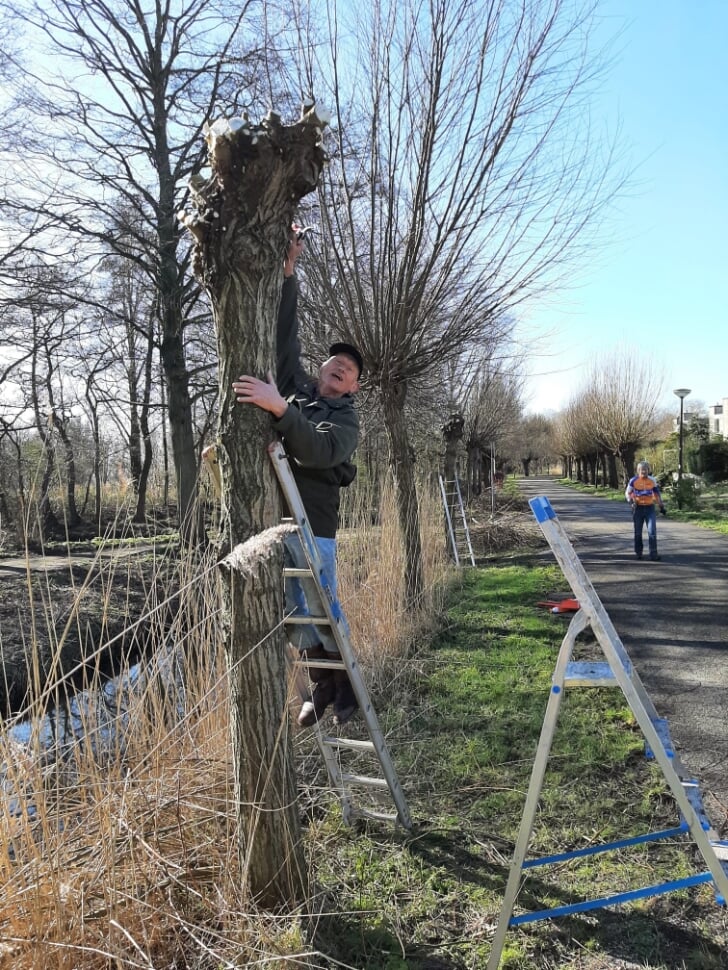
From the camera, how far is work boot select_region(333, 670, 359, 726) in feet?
9.49

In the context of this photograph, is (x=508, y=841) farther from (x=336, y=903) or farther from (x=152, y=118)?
(x=152, y=118)

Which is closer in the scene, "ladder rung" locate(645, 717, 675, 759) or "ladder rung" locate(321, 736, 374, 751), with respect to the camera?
"ladder rung" locate(645, 717, 675, 759)

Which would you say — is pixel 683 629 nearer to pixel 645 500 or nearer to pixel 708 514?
pixel 645 500

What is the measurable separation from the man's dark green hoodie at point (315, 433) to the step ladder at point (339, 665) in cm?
15

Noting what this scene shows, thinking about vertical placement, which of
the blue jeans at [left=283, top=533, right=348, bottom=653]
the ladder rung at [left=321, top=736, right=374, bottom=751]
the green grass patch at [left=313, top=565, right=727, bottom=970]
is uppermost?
the blue jeans at [left=283, top=533, right=348, bottom=653]

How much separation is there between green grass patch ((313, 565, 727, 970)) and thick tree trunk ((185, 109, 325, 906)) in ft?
1.21

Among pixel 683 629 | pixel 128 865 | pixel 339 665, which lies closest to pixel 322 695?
pixel 339 665

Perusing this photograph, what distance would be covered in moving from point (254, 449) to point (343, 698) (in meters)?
1.36

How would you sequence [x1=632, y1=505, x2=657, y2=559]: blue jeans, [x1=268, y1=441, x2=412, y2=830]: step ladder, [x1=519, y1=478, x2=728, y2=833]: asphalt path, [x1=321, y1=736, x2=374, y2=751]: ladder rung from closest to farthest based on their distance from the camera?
[x1=268, y1=441, x2=412, y2=830]: step ladder
[x1=321, y1=736, x2=374, y2=751]: ladder rung
[x1=519, y1=478, x2=728, y2=833]: asphalt path
[x1=632, y1=505, x2=657, y2=559]: blue jeans

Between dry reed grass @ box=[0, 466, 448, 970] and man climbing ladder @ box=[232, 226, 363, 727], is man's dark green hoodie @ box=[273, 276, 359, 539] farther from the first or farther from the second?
dry reed grass @ box=[0, 466, 448, 970]

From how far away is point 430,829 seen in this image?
2.87 meters

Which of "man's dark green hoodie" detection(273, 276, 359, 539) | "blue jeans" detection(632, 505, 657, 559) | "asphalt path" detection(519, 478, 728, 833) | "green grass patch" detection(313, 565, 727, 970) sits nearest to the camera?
"green grass patch" detection(313, 565, 727, 970)

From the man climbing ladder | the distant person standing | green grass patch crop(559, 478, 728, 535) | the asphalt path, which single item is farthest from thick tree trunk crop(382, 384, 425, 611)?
green grass patch crop(559, 478, 728, 535)

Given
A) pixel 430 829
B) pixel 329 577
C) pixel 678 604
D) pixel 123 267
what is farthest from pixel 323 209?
pixel 123 267
